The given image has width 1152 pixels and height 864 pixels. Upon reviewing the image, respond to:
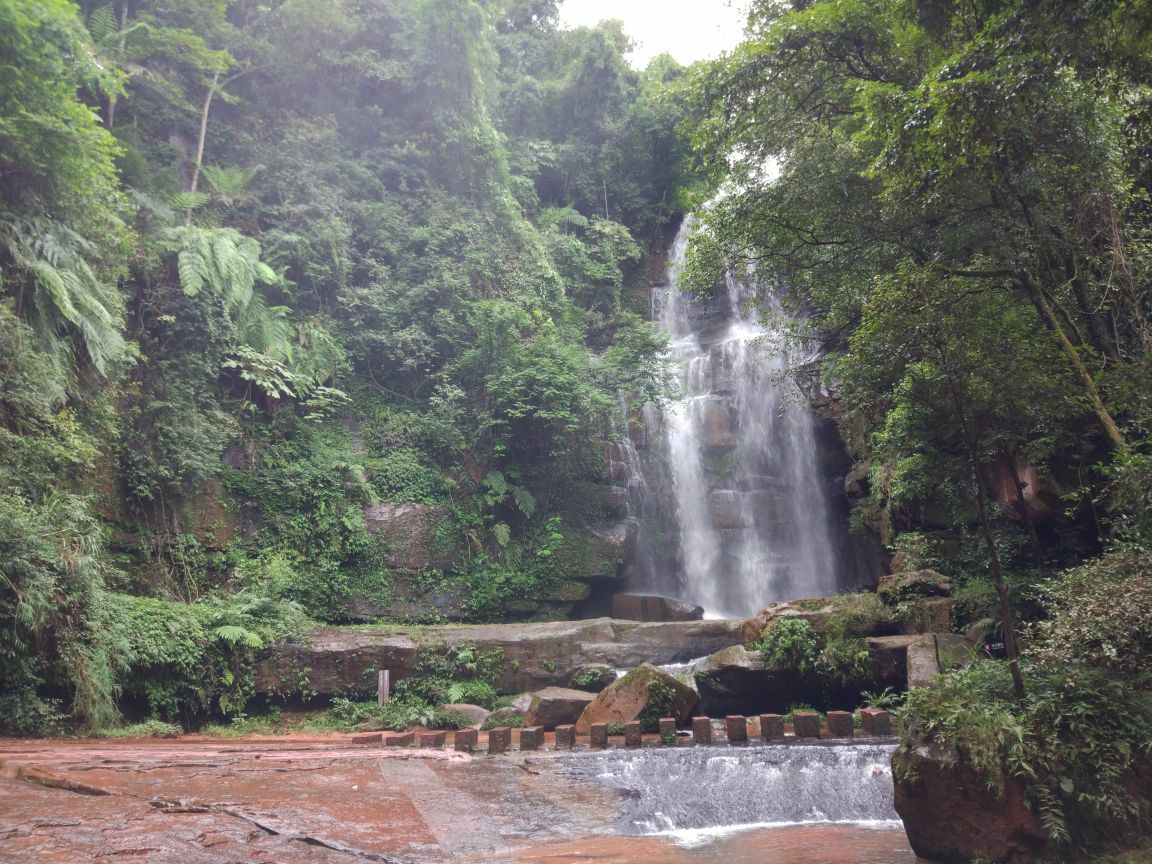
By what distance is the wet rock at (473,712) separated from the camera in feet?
39.9

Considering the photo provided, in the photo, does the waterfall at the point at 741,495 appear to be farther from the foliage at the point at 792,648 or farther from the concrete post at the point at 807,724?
the concrete post at the point at 807,724

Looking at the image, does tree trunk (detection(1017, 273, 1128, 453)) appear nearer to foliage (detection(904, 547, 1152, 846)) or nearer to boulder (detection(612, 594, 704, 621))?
foliage (detection(904, 547, 1152, 846))

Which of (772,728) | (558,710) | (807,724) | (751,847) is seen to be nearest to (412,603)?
(558,710)

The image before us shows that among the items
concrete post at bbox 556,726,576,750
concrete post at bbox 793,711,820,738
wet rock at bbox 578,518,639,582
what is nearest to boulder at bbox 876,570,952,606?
concrete post at bbox 793,711,820,738

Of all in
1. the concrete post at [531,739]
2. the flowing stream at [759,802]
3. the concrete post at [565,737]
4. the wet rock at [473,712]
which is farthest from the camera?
the wet rock at [473,712]

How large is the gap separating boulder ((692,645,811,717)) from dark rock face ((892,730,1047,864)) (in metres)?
5.95

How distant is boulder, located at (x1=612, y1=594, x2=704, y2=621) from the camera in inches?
677

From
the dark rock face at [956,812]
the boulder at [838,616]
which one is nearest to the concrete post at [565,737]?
the boulder at [838,616]

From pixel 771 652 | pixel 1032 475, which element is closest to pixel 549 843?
pixel 771 652

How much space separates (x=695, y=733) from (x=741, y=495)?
1155cm

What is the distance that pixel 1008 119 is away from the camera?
20.5 feet

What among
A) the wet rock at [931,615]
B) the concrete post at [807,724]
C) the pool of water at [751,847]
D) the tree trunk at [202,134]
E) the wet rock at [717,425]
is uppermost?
the tree trunk at [202,134]

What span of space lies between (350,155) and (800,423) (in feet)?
51.3

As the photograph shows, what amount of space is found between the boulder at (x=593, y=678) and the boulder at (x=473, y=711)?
166 cm
